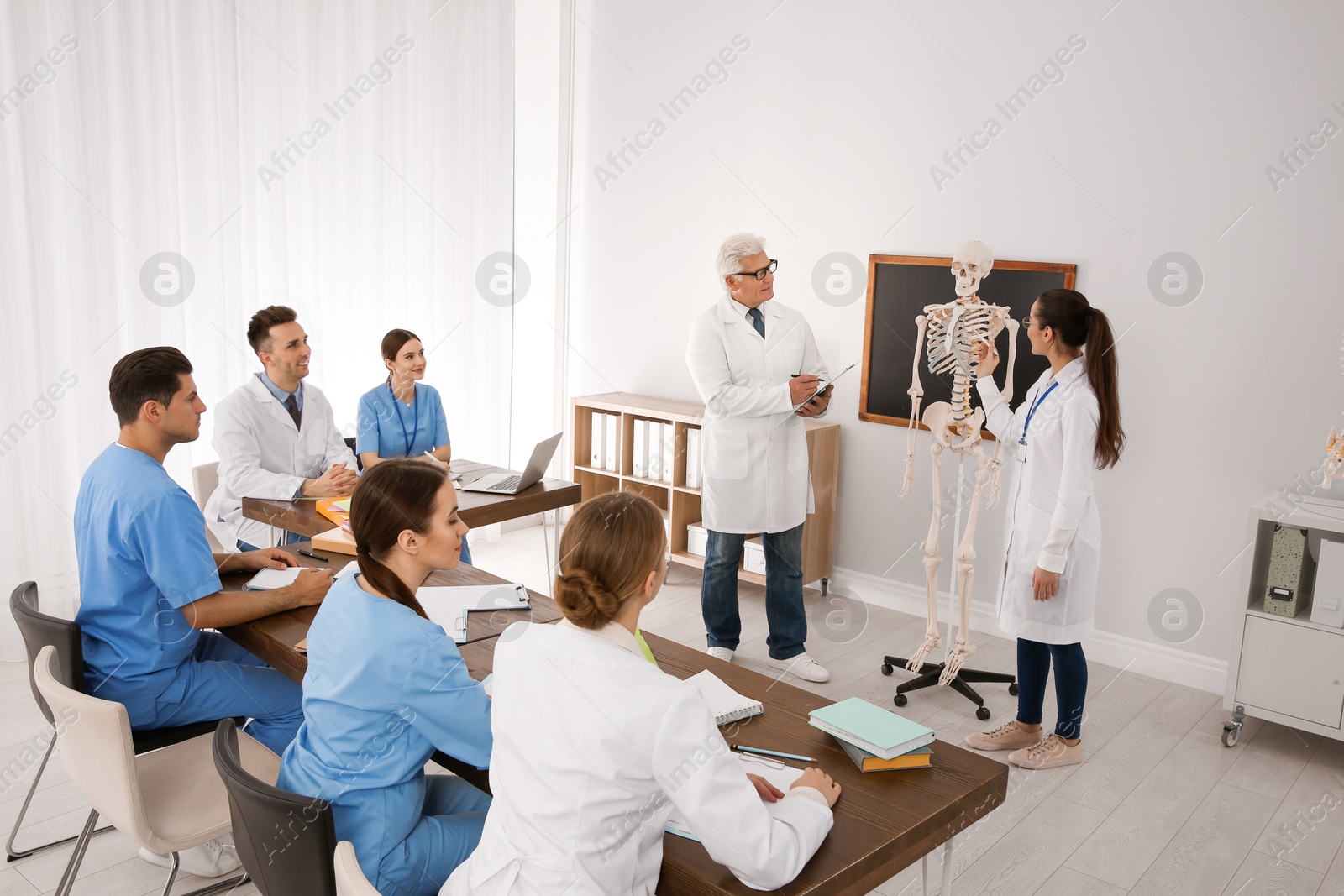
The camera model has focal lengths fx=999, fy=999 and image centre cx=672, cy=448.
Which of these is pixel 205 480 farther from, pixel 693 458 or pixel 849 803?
pixel 849 803

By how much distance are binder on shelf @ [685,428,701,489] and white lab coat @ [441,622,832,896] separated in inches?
138

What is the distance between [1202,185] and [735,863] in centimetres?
345

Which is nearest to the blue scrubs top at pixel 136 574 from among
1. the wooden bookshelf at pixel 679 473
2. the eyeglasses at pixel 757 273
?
the eyeglasses at pixel 757 273

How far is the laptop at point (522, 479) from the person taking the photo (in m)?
3.64

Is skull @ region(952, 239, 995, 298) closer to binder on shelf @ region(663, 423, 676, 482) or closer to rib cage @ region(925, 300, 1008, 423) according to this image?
rib cage @ region(925, 300, 1008, 423)

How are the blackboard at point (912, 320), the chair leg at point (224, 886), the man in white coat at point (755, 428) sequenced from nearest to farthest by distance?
Answer: the chair leg at point (224, 886) → the man in white coat at point (755, 428) → the blackboard at point (912, 320)

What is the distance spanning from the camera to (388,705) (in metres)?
1.75

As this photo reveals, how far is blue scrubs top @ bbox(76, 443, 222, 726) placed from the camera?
236cm

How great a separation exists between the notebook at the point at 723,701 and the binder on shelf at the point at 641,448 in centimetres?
317

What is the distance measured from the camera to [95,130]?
414 centimetres

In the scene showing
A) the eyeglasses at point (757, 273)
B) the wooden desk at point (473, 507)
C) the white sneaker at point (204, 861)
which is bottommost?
the white sneaker at point (204, 861)

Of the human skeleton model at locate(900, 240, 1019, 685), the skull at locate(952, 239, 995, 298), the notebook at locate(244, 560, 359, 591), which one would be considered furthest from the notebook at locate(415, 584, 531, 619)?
the skull at locate(952, 239, 995, 298)

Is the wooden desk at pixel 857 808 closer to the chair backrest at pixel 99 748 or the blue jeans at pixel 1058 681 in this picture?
the chair backrest at pixel 99 748

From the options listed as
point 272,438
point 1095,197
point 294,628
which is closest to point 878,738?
point 294,628
